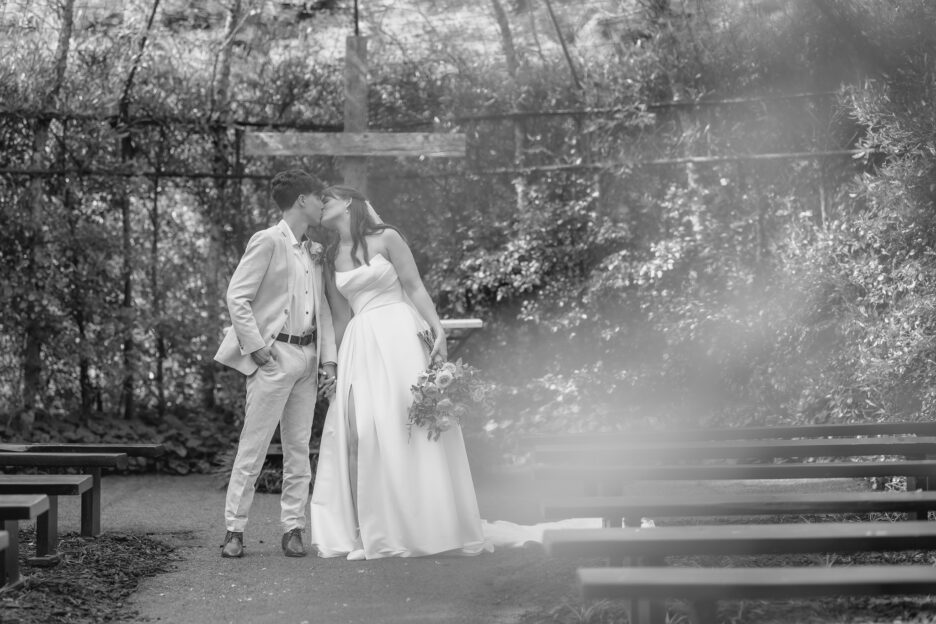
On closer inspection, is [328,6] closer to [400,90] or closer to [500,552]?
[400,90]

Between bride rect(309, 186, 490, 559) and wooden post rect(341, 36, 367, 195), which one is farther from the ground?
wooden post rect(341, 36, 367, 195)

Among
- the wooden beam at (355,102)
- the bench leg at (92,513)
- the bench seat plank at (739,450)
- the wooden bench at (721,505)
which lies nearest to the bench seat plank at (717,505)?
the wooden bench at (721,505)

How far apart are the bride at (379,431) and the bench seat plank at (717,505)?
5.63 ft

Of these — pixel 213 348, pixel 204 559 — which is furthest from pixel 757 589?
pixel 213 348

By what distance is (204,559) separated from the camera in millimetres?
5629

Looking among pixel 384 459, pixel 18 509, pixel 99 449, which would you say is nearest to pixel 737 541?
pixel 18 509

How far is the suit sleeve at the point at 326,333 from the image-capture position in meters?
5.97

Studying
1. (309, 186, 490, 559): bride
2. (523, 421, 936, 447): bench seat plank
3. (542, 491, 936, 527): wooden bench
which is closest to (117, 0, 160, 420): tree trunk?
(309, 186, 490, 559): bride

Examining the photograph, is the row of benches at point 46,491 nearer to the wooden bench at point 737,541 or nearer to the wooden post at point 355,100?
the wooden bench at point 737,541

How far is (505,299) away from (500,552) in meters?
4.51

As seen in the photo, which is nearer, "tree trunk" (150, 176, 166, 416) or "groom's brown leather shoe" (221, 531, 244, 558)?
"groom's brown leather shoe" (221, 531, 244, 558)

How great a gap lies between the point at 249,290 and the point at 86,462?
1.22m

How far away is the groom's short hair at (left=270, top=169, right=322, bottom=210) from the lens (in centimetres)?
581

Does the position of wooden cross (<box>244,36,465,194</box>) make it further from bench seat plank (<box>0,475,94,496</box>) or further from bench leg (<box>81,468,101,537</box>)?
bench seat plank (<box>0,475,94,496</box>)
